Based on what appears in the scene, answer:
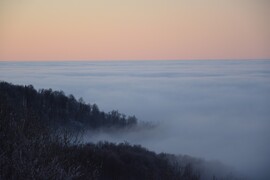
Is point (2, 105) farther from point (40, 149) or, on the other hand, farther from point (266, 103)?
point (266, 103)

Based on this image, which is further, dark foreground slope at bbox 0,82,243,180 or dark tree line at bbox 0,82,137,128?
dark tree line at bbox 0,82,137,128

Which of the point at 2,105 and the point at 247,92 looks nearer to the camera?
the point at 2,105

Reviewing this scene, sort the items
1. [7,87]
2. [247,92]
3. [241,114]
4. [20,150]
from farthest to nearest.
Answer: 1. [247,92]
2. [241,114]
3. [7,87]
4. [20,150]

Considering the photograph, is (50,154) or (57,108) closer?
(50,154)

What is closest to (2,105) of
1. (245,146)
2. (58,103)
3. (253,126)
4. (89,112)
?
(58,103)

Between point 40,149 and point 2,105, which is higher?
point 2,105

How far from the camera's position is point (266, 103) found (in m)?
101

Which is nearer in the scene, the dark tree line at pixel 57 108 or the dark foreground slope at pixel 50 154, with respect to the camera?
the dark foreground slope at pixel 50 154

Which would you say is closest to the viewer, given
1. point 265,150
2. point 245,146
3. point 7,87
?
point 7,87

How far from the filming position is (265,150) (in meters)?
53.8

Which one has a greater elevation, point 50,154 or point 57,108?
point 50,154

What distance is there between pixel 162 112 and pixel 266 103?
3215 centimetres

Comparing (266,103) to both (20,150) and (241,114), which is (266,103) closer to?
(241,114)

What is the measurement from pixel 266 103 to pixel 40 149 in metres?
100
